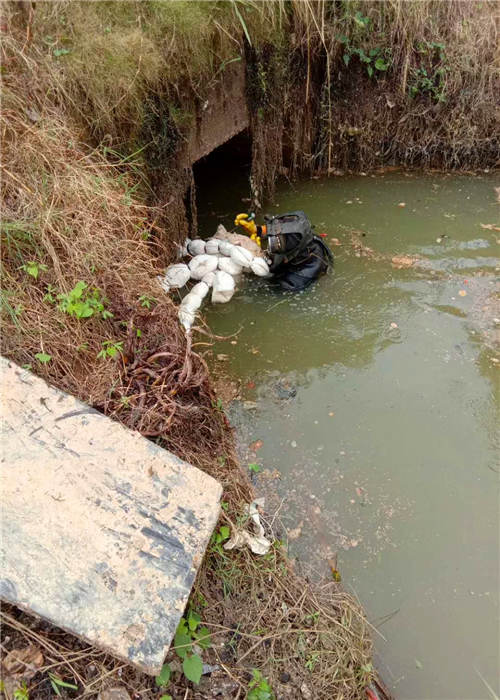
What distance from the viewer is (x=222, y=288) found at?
14.1 feet

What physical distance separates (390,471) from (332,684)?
131cm

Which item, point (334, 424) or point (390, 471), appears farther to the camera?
point (334, 424)

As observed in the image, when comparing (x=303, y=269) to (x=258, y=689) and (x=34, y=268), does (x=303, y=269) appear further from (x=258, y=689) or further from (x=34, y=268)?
(x=258, y=689)

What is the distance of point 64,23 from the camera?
3291 mm

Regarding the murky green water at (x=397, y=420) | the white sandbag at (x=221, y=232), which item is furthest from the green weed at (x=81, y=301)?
the white sandbag at (x=221, y=232)

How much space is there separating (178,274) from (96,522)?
270 cm

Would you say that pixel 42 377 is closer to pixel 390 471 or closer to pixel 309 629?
pixel 309 629

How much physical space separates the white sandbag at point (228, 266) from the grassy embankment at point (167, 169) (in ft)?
1.44

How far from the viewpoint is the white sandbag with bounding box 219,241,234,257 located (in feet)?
14.9

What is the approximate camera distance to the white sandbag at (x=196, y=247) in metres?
4.58

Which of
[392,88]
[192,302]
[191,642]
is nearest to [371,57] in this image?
[392,88]

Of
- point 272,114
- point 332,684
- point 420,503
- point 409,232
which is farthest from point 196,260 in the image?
point 332,684

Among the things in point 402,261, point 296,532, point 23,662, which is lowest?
point 296,532

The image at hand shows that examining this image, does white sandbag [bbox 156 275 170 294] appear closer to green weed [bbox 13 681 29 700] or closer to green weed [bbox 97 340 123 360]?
green weed [bbox 97 340 123 360]
